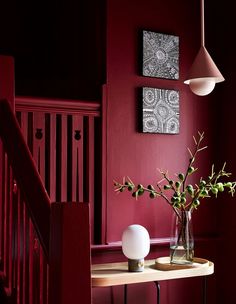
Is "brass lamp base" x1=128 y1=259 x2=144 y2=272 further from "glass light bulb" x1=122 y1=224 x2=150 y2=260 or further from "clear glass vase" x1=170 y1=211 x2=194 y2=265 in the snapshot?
"clear glass vase" x1=170 y1=211 x2=194 y2=265

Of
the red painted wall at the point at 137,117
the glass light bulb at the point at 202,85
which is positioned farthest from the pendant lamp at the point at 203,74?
the red painted wall at the point at 137,117

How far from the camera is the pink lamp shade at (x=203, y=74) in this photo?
9.01 ft

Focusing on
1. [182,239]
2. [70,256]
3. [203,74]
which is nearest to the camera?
[70,256]

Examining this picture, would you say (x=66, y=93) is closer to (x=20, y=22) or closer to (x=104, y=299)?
(x=20, y=22)

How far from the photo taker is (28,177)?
163cm

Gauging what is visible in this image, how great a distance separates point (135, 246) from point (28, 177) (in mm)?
1532

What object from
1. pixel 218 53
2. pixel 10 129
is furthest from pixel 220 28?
pixel 10 129

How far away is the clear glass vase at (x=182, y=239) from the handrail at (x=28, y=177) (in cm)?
140

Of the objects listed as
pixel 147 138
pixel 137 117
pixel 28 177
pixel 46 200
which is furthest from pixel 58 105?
pixel 46 200

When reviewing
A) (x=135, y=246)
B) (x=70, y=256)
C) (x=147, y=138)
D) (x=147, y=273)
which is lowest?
(x=147, y=273)

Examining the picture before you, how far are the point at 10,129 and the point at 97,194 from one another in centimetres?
175

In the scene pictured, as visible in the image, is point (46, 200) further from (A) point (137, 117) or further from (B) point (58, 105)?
(A) point (137, 117)

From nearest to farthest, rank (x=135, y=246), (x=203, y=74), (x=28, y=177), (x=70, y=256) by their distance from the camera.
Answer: (x=70, y=256), (x=28, y=177), (x=203, y=74), (x=135, y=246)

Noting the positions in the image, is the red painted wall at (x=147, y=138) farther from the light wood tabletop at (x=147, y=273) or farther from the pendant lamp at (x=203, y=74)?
the pendant lamp at (x=203, y=74)
